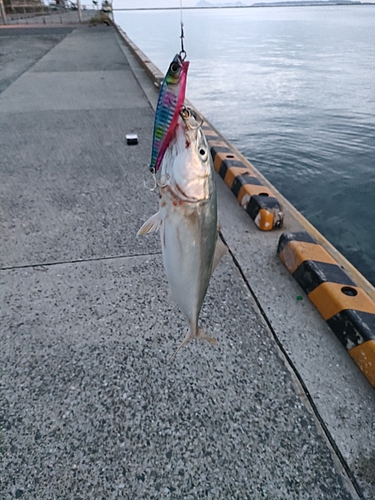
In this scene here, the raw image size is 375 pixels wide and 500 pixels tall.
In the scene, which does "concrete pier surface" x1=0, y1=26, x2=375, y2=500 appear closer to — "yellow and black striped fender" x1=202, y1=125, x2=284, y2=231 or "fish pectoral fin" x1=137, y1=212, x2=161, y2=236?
"yellow and black striped fender" x1=202, y1=125, x2=284, y2=231

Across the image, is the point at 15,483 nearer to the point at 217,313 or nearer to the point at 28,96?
the point at 217,313

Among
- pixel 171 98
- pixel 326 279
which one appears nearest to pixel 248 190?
pixel 326 279

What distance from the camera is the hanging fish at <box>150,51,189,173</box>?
131cm

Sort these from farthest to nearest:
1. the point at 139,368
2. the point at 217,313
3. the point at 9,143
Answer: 1. the point at 9,143
2. the point at 217,313
3. the point at 139,368

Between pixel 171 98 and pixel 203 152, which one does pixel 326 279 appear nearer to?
pixel 203 152

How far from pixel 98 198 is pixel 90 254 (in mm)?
Answer: 1058

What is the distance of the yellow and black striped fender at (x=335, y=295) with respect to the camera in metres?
Result: 2.35

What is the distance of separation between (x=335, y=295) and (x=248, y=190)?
1.76 m

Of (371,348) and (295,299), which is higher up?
(371,348)

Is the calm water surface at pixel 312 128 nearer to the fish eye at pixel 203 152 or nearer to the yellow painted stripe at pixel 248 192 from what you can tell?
the yellow painted stripe at pixel 248 192

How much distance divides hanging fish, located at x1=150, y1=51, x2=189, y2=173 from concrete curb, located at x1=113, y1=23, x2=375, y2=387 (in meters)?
1.68

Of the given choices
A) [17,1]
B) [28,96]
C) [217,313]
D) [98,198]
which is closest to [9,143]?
[98,198]

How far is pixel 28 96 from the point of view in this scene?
8320 millimetres

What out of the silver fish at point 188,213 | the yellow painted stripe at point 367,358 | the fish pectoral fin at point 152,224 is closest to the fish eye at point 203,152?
the silver fish at point 188,213
